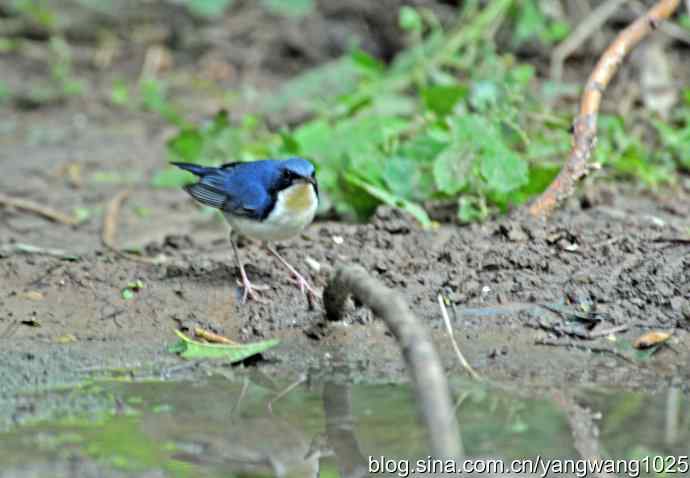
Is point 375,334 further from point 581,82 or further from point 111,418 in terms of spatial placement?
point 581,82

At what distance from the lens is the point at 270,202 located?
6.26 metres

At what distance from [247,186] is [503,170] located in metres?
1.65

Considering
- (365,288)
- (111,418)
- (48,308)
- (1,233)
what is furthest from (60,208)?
(365,288)

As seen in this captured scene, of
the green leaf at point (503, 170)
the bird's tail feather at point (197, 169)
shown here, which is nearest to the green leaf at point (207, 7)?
Result: the bird's tail feather at point (197, 169)

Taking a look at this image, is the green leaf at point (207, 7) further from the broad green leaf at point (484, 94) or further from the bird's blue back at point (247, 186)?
the bird's blue back at point (247, 186)

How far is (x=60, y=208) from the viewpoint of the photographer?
9.07 m

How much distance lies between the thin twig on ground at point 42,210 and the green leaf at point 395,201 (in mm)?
2381

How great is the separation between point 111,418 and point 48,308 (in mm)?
1412

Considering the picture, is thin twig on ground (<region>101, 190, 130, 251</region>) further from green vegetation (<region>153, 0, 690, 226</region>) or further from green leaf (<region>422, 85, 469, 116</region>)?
green leaf (<region>422, 85, 469, 116</region>)

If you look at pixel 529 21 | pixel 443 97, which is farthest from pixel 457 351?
pixel 529 21

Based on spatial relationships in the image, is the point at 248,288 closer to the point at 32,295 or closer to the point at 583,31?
the point at 32,295

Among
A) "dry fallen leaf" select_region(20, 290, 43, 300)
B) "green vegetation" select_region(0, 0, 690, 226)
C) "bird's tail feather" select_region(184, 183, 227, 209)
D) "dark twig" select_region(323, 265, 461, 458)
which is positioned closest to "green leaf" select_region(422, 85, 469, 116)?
"green vegetation" select_region(0, 0, 690, 226)

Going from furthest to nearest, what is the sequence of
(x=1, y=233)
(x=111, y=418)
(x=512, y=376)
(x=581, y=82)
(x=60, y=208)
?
(x=581, y=82), (x=60, y=208), (x=1, y=233), (x=512, y=376), (x=111, y=418)

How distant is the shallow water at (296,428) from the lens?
4.46 meters
